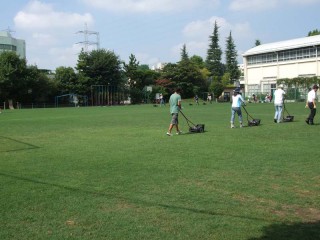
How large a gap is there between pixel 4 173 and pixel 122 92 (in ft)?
224

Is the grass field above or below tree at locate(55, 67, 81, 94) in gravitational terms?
below

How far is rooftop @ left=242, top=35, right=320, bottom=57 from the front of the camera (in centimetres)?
6462

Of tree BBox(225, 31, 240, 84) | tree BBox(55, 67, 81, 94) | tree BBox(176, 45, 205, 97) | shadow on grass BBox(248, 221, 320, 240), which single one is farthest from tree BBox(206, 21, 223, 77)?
shadow on grass BBox(248, 221, 320, 240)

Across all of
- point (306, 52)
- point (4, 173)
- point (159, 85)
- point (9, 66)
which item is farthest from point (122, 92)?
point (4, 173)

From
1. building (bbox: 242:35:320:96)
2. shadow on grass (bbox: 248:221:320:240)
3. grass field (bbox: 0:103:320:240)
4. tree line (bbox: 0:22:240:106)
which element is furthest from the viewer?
building (bbox: 242:35:320:96)

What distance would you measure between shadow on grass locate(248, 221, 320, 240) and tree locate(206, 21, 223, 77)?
95.1 metres

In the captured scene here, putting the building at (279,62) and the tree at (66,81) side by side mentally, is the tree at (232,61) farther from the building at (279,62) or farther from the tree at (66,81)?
the tree at (66,81)

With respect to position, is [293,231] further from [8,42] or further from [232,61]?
[8,42]

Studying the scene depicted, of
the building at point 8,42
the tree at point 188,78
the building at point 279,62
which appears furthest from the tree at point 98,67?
the building at point 8,42

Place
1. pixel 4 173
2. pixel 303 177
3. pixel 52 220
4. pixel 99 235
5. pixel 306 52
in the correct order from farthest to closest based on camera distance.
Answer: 1. pixel 306 52
2. pixel 4 173
3. pixel 303 177
4. pixel 52 220
5. pixel 99 235

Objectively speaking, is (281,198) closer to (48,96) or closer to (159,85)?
(48,96)

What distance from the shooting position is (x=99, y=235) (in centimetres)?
489

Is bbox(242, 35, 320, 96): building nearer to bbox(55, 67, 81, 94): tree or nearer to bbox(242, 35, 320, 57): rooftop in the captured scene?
bbox(242, 35, 320, 57): rooftop

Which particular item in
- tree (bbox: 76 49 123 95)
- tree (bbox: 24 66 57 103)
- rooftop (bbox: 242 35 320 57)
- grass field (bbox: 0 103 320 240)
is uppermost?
Result: rooftop (bbox: 242 35 320 57)
